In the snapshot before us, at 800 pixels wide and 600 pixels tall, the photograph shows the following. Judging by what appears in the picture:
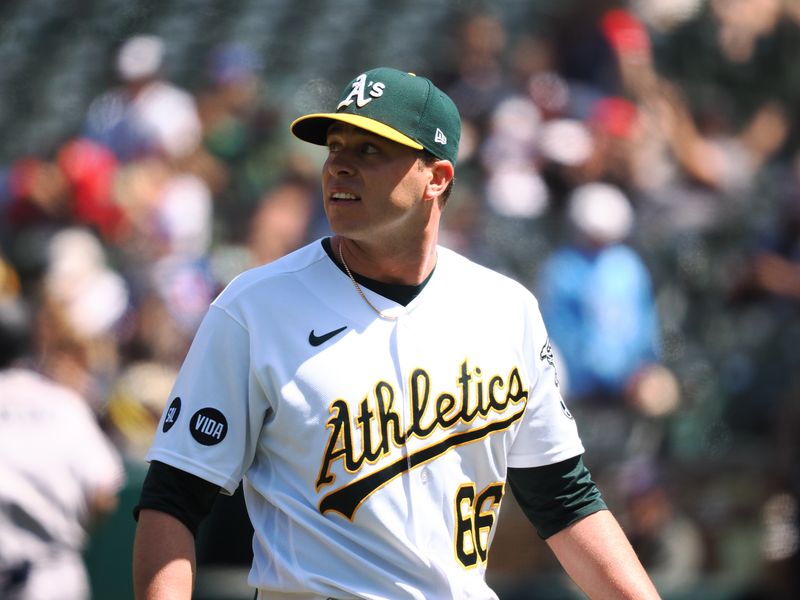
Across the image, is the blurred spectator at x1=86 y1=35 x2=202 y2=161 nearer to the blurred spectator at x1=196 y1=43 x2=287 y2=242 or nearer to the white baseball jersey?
the blurred spectator at x1=196 y1=43 x2=287 y2=242

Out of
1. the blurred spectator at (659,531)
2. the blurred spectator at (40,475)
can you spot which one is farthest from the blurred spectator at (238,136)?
the blurred spectator at (40,475)

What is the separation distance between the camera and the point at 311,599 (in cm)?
267

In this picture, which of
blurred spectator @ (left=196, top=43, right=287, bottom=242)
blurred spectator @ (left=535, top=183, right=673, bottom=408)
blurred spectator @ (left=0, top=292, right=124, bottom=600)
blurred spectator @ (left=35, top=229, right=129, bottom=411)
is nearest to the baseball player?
blurred spectator @ (left=0, top=292, right=124, bottom=600)

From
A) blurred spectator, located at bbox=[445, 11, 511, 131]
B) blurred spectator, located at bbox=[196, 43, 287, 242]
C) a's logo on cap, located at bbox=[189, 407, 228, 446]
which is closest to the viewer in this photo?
a's logo on cap, located at bbox=[189, 407, 228, 446]

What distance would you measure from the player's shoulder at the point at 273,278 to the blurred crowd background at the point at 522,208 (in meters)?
3.18

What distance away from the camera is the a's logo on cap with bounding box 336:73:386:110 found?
9.08 ft

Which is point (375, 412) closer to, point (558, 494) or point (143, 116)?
point (558, 494)

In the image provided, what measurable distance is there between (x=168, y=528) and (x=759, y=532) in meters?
5.56

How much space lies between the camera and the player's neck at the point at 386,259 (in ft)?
9.50

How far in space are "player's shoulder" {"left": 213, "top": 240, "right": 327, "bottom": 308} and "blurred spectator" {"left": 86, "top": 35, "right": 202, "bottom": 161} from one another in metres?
4.96

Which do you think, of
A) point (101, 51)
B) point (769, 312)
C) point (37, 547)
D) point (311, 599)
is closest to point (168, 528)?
point (311, 599)

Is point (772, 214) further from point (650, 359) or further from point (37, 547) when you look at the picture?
point (37, 547)

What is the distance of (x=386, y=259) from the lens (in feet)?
9.51

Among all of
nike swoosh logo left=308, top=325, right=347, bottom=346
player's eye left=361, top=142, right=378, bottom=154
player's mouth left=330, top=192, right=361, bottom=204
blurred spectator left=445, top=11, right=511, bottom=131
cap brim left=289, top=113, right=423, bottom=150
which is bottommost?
blurred spectator left=445, top=11, right=511, bottom=131
